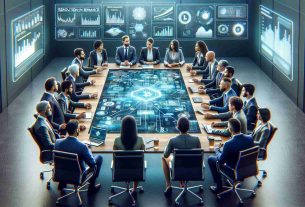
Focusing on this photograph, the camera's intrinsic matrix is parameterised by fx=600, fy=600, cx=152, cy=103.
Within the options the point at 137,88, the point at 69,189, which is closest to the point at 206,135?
the point at 69,189

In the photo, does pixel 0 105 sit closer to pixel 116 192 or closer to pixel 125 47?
pixel 125 47

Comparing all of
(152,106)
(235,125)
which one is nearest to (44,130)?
(152,106)

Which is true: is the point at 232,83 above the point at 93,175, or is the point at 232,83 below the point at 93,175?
above

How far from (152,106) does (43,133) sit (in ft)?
7.85

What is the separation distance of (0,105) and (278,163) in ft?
20.2

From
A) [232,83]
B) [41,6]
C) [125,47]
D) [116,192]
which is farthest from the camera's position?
[41,6]

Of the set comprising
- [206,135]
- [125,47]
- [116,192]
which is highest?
[125,47]

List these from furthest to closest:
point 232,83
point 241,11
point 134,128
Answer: point 241,11 → point 232,83 → point 134,128

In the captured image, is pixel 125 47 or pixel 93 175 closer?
pixel 93 175

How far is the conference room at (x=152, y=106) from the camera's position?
816 cm

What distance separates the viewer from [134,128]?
812cm

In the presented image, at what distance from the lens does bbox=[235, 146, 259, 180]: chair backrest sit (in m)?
7.99

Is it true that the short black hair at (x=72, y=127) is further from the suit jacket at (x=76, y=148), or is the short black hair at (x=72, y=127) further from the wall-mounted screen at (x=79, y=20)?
the wall-mounted screen at (x=79, y=20)

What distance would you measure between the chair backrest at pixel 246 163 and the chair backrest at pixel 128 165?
1.28 meters
